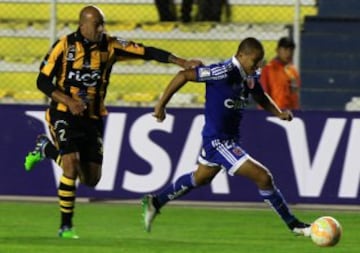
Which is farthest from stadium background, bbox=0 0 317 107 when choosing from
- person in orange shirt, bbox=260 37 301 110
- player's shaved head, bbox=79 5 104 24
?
player's shaved head, bbox=79 5 104 24

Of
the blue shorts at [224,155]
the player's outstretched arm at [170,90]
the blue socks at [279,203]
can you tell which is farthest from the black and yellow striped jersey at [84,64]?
the blue socks at [279,203]

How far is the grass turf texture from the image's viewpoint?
464 inches

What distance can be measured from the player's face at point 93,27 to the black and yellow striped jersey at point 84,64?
0.31 feet

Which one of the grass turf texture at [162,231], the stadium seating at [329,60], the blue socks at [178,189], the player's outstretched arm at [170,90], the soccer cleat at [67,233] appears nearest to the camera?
the grass turf texture at [162,231]

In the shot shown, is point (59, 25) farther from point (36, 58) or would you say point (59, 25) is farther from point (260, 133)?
point (260, 133)

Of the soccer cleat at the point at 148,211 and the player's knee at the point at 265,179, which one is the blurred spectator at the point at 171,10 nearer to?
the soccer cleat at the point at 148,211

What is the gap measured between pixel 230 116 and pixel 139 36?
7730 millimetres

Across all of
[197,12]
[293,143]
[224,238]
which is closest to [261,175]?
[224,238]

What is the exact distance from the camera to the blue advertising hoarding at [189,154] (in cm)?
1664

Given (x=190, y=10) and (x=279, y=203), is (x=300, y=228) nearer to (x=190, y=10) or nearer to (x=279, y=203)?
(x=279, y=203)

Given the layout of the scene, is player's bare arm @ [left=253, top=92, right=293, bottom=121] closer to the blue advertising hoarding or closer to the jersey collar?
the jersey collar

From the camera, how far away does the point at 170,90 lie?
12.4m

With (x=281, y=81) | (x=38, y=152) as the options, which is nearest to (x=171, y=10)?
(x=281, y=81)

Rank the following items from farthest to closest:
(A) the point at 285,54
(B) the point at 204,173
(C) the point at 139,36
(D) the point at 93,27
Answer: (C) the point at 139,36
(A) the point at 285,54
(B) the point at 204,173
(D) the point at 93,27
